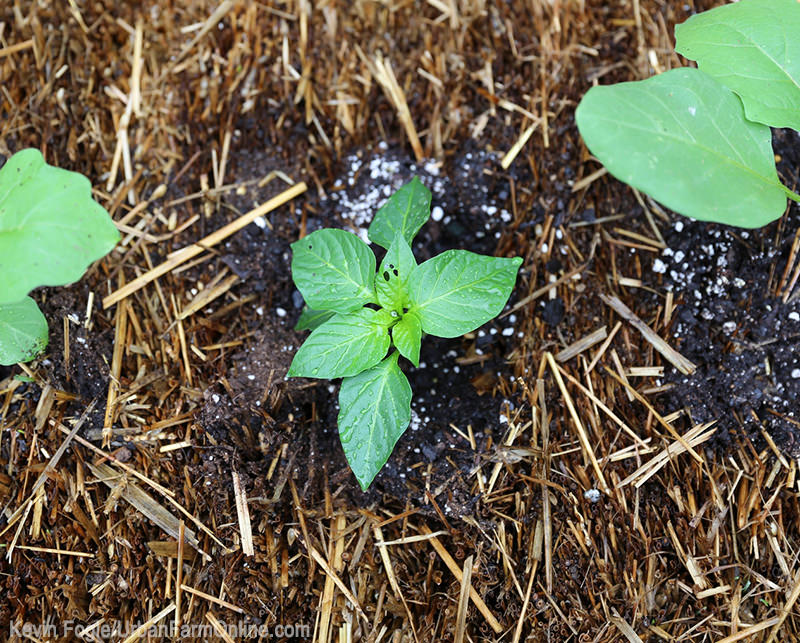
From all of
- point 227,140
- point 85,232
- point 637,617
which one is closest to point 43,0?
point 227,140

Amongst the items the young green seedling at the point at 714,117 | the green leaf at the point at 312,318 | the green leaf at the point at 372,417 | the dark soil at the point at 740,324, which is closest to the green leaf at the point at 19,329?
the green leaf at the point at 312,318

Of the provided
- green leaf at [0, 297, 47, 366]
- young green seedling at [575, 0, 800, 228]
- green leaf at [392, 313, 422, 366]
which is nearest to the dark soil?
young green seedling at [575, 0, 800, 228]

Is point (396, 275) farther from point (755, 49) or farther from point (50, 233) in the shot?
point (755, 49)

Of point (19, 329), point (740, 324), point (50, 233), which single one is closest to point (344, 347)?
point (50, 233)

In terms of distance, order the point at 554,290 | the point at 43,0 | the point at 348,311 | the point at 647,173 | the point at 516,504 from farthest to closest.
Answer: the point at 43,0 → the point at 554,290 → the point at 516,504 → the point at 348,311 → the point at 647,173

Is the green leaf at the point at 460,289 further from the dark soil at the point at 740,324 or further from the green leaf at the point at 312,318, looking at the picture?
the dark soil at the point at 740,324

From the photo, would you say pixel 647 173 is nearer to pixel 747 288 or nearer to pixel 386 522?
pixel 747 288

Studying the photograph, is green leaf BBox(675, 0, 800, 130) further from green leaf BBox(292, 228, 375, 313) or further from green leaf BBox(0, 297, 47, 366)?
green leaf BBox(0, 297, 47, 366)

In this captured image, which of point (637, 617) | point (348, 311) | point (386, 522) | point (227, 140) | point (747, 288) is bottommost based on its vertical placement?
point (637, 617)

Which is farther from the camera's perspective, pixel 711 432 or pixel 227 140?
pixel 227 140
